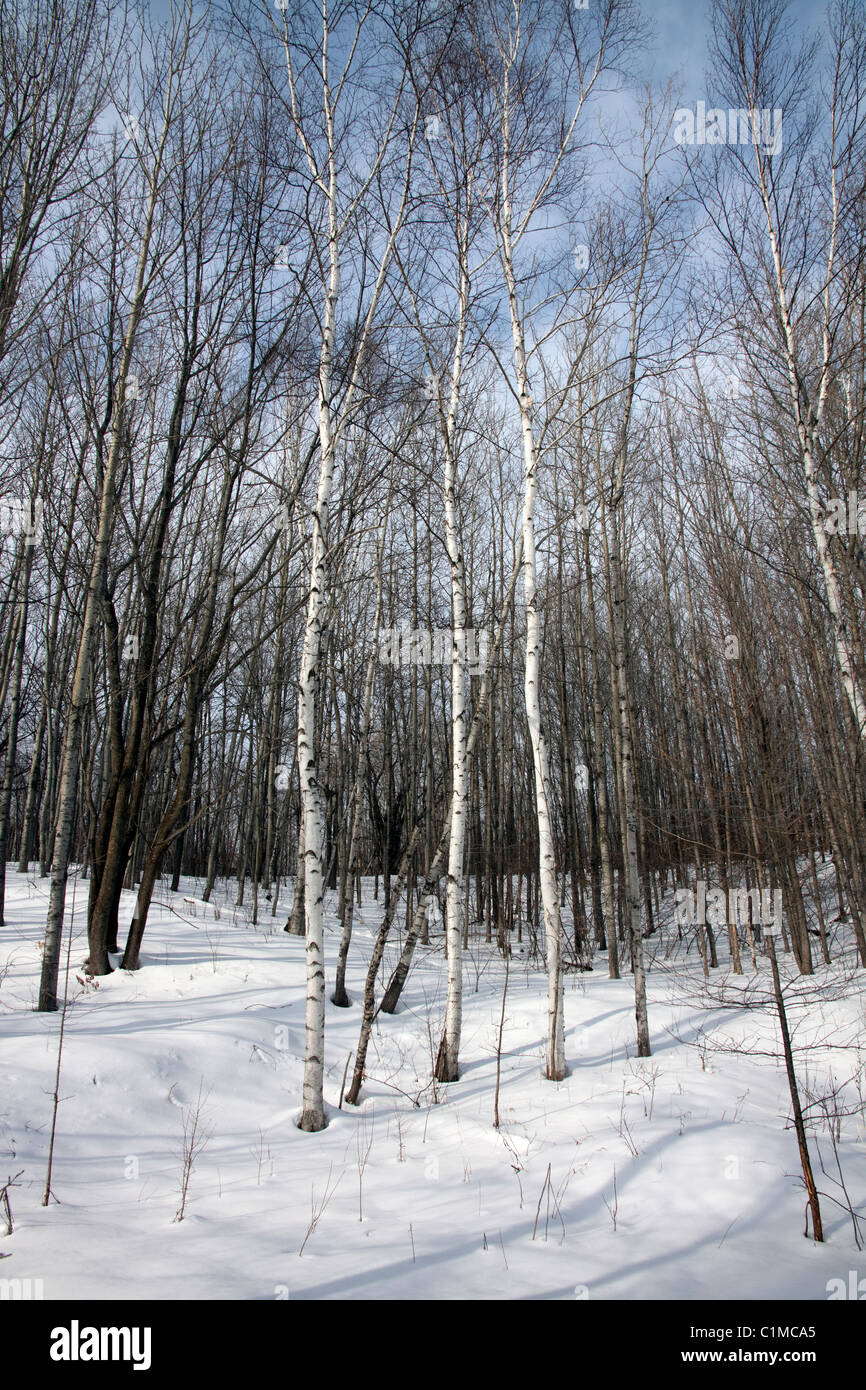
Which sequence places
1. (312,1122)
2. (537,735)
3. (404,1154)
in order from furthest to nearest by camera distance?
(537,735) → (312,1122) → (404,1154)

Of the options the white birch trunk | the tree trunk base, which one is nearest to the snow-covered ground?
the tree trunk base

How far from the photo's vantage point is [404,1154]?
5.08m

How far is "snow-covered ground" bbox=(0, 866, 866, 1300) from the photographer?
10.6ft

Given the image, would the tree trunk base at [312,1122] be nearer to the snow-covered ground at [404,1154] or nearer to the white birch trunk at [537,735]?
the snow-covered ground at [404,1154]

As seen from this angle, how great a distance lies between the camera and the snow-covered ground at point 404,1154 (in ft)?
10.6

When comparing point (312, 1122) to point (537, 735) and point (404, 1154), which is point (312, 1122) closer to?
point (404, 1154)

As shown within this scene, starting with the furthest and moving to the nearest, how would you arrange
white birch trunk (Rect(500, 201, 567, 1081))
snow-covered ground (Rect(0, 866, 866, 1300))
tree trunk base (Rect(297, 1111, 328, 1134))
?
white birch trunk (Rect(500, 201, 567, 1081)) → tree trunk base (Rect(297, 1111, 328, 1134)) → snow-covered ground (Rect(0, 866, 866, 1300))

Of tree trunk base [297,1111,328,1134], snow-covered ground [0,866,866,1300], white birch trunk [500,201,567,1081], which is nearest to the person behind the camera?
snow-covered ground [0,866,866,1300]

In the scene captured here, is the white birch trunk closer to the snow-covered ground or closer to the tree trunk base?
the snow-covered ground

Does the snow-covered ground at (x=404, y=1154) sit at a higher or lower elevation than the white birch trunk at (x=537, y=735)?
lower

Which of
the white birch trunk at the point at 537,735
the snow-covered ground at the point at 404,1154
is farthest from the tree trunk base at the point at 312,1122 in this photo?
the white birch trunk at the point at 537,735

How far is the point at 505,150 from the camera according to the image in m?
7.07

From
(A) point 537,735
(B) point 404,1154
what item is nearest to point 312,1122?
(B) point 404,1154

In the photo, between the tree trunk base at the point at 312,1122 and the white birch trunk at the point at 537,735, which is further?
the white birch trunk at the point at 537,735
